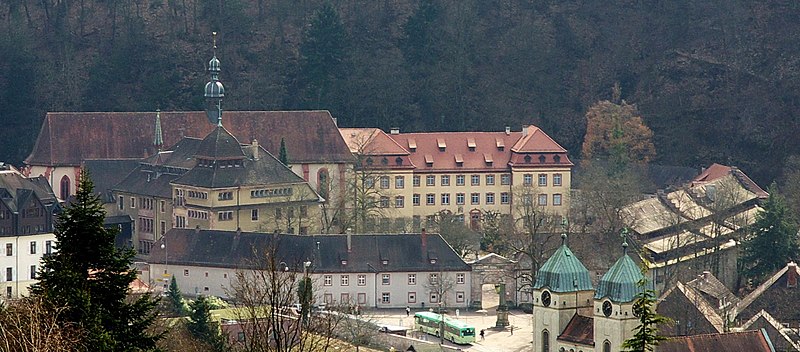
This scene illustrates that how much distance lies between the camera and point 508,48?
119m

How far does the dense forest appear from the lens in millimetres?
110625

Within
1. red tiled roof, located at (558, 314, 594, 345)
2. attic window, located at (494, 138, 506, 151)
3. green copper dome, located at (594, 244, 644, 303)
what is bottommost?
red tiled roof, located at (558, 314, 594, 345)

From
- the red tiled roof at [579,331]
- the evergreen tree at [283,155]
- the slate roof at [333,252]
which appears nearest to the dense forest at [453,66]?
the evergreen tree at [283,155]

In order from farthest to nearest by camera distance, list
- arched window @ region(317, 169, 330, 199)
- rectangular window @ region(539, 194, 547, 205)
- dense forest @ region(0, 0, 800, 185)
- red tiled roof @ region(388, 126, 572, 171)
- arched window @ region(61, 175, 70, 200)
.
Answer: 1. dense forest @ region(0, 0, 800, 185)
2. red tiled roof @ region(388, 126, 572, 171)
3. arched window @ region(61, 175, 70, 200)
4. rectangular window @ region(539, 194, 547, 205)
5. arched window @ region(317, 169, 330, 199)

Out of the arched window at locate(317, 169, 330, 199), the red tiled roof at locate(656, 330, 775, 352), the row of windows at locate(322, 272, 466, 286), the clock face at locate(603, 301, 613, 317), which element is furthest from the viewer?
the arched window at locate(317, 169, 330, 199)

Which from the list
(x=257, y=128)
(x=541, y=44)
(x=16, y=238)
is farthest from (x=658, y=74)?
(x=16, y=238)

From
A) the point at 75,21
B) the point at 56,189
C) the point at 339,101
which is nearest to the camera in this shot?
the point at 56,189

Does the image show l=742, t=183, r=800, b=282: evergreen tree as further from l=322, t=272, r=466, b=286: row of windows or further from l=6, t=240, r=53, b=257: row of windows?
l=6, t=240, r=53, b=257: row of windows

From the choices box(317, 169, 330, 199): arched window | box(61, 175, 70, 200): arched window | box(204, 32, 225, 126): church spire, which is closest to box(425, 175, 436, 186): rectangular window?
box(317, 169, 330, 199): arched window

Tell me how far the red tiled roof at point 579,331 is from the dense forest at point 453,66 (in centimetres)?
4354

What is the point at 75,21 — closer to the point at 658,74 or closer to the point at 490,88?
the point at 490,88

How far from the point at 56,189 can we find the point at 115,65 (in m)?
24.6

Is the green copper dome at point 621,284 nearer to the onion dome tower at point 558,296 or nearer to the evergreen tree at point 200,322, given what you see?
the onion dome tower at point 558,296

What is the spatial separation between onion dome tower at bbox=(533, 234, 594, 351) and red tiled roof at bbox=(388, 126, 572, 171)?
31884mm
